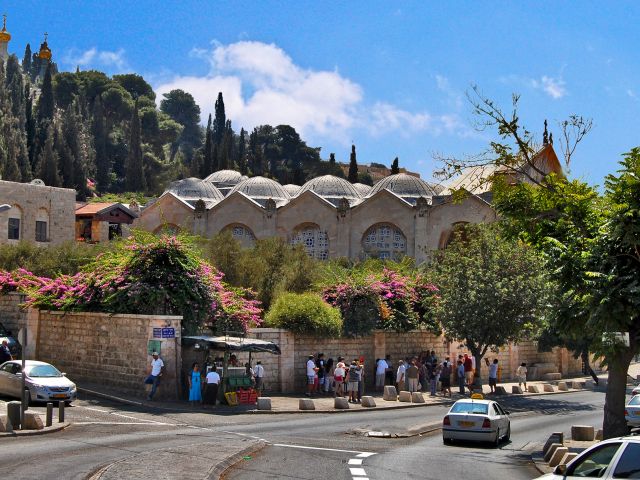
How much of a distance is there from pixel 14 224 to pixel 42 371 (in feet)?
114

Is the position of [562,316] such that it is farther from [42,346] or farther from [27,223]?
[27,223]

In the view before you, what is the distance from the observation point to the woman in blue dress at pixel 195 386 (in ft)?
81.1

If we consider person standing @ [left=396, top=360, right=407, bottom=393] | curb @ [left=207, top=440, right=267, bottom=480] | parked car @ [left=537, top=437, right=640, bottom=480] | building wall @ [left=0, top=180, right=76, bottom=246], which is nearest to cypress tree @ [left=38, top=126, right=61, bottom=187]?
building wall @ [left=0, top=180, right=76, bottom=246]

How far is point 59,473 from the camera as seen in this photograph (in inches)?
500

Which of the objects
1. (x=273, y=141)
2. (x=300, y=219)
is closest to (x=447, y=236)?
(x=300, y=219)

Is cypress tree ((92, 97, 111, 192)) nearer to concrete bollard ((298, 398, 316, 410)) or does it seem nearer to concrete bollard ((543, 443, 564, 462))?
concrete bollard ((298, 398, 316, 410))

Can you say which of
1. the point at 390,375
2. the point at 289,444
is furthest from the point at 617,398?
the point at 390,375

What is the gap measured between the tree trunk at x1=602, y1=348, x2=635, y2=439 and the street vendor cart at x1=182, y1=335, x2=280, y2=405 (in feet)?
36.5

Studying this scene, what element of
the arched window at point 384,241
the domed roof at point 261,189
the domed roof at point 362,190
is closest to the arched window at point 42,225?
the domed roof at point 261,189

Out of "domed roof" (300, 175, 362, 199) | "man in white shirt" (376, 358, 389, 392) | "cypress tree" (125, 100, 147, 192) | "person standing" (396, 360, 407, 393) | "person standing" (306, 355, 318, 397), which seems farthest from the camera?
"cypress tree" (125, 100, 147, 192)

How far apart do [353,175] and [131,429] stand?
87706 millimetres

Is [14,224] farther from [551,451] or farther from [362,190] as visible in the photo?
[551,451]

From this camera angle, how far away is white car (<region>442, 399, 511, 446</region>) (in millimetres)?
19094

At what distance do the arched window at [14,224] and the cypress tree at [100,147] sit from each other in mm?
66008
